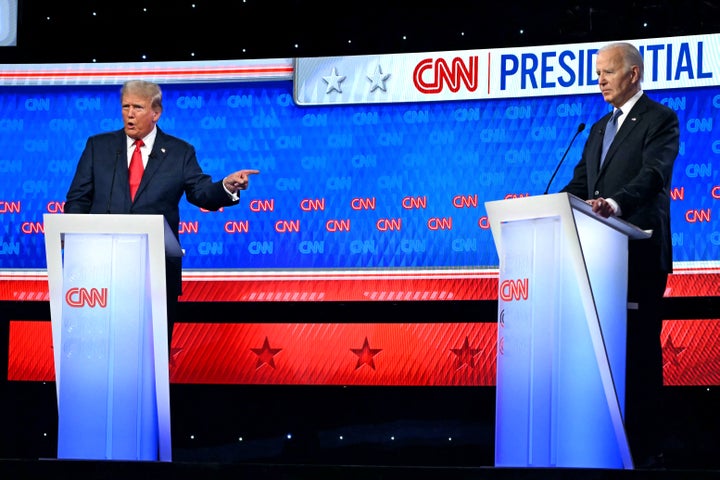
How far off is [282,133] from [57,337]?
190cm

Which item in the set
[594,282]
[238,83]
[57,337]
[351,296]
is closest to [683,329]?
[351,296]

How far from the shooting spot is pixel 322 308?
4840 mm

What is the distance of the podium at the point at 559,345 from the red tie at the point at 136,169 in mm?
1434

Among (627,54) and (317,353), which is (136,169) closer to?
(317,353)

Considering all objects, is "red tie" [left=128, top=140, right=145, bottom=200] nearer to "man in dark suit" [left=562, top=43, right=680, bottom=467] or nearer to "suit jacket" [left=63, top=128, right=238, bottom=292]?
"suit jacket" [left=63, top=128, right=238, bottom=292]

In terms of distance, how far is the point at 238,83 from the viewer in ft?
16.2

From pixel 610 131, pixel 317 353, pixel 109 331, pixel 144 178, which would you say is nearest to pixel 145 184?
pixel 144 178

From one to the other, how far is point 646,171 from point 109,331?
167cm

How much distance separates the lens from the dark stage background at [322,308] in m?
4.66

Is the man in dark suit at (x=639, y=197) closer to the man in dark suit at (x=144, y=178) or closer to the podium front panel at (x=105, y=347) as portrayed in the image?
the man in dark suit at (x=144, y=178)

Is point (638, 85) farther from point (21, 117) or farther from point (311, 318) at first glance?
point (21, 117)

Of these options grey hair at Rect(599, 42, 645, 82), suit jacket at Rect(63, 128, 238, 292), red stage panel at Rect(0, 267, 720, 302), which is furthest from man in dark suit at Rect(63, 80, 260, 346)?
grey hair at Rect(599, 42, 645, 82)

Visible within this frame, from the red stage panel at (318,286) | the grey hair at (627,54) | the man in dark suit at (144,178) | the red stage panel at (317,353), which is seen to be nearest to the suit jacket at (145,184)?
the man in dark suit at (144,178)

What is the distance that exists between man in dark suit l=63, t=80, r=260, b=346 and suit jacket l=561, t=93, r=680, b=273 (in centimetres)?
126
